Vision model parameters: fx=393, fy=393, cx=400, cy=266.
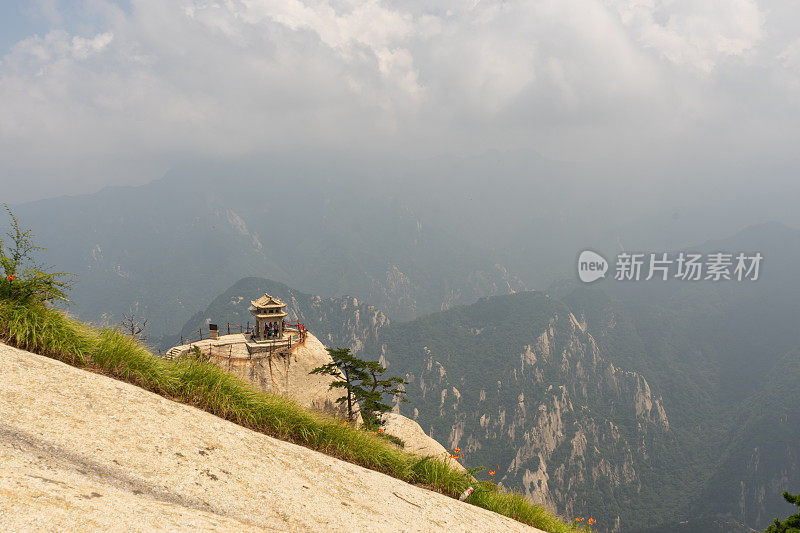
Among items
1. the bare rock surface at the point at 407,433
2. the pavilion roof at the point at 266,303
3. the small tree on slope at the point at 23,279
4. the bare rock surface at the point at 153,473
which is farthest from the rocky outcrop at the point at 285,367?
the bare rock surface at the point at 153,473

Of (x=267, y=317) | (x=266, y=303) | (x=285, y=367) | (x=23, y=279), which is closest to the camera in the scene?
(x=23, y=279)

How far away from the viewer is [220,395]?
29.2ft

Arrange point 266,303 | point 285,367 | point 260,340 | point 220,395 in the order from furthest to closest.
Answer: point 266,303
point 260,340
point 285,367
point 220,395

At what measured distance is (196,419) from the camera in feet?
25.2

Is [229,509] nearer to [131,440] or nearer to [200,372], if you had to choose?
[131,440]

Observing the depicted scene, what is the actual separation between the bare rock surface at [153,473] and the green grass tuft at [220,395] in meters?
0.55

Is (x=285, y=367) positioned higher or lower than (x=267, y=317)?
lower

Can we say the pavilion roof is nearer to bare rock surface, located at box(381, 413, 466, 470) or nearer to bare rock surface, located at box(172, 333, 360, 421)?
bare rock surface, located at box(172, 333, 360, 421)

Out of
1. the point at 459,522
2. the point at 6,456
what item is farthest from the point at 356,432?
the point at 6,456

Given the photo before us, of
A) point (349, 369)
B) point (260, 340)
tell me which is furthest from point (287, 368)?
point (349, 369)

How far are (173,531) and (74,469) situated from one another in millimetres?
2071

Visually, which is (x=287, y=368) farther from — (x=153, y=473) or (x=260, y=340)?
(x=153, y=473)

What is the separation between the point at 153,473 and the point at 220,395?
2924 millimetres

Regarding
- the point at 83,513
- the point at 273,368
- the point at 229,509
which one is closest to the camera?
the point at 83,513
